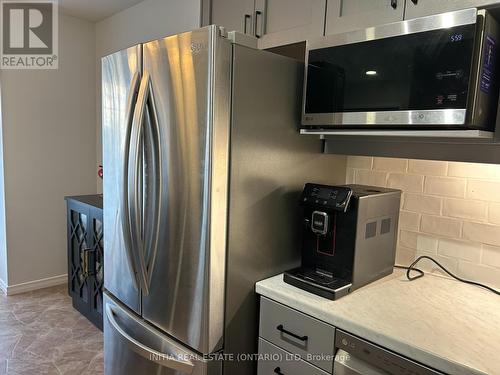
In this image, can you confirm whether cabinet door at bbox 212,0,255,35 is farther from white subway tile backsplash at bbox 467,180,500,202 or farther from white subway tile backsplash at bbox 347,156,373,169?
white subway tile backsplash at bbox 467,180,500,202

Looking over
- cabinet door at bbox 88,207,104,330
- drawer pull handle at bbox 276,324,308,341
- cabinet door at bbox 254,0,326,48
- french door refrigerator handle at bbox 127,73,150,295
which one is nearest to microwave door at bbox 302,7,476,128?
cabinet door at bbox 254,0,326,48

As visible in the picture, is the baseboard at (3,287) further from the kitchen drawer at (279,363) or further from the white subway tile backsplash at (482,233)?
the white subway tile backsplash at (482,233)

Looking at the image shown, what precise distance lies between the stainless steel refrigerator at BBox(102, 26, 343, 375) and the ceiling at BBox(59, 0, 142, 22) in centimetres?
165

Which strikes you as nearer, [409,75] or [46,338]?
[409,75]

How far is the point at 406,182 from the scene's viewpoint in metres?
1.73

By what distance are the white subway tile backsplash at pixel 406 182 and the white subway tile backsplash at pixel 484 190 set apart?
20 centimetres

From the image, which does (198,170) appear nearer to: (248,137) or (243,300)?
(248,137)

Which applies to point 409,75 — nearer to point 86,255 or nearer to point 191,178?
point 191,178

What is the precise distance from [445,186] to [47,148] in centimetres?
318

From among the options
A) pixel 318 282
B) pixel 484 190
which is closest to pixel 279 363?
pixel 318 282

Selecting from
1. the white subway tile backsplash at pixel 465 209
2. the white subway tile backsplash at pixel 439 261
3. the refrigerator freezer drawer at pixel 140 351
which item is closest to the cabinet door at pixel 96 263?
the refrigerator freezer drawer at pixel 140 351

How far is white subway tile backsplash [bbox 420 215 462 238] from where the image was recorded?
160 cm

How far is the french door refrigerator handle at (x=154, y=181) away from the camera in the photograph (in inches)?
55.9

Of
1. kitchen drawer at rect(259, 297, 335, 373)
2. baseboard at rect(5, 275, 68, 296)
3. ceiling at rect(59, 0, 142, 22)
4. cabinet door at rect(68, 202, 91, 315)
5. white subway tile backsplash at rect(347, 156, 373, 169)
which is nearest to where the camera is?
kitchen drawer at rect(259, 297, 335, 373)
